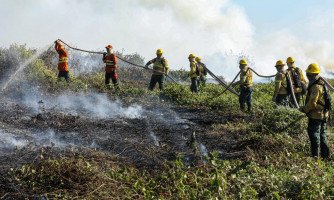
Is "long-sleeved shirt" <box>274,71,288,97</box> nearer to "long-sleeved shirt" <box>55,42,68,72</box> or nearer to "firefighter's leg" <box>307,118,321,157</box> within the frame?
"firefighter's leg" <box>307,118,321,157</box>

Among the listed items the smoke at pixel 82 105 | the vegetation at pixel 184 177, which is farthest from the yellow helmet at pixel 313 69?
the smoke at pixel 82 105

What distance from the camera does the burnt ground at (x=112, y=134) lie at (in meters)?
7.31

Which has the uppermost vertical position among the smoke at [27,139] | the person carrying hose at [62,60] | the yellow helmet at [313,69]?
the person carrying hose at [62,60]

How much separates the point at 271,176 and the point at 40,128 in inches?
201

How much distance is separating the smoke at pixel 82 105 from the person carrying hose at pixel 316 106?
15.5ft

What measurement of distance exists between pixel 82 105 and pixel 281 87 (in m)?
5.64

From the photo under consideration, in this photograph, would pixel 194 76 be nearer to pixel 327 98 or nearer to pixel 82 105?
pixel 82 105

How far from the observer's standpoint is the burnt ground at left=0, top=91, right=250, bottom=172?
7309mm

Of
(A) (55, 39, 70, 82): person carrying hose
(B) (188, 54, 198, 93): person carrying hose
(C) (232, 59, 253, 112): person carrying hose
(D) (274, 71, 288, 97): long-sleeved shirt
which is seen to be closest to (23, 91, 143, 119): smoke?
(A) (55, 39, 70, 82): person carrying hose

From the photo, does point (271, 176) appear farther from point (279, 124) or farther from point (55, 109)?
point (55, 109)

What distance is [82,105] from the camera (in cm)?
1234

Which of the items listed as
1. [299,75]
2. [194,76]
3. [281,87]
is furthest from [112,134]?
[194,76]

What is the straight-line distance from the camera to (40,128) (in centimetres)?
919

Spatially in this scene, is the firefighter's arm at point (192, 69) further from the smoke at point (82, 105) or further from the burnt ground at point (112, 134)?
the burnt ground at point (112, 134)
